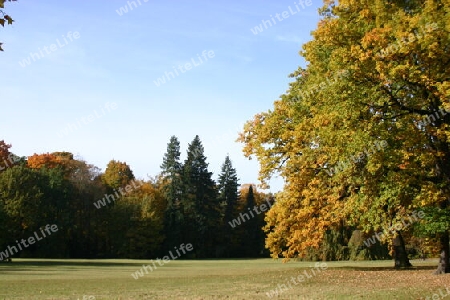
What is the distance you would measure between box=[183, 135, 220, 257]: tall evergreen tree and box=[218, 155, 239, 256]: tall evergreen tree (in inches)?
94.2

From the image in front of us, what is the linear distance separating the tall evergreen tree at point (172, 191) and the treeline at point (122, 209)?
0.17m

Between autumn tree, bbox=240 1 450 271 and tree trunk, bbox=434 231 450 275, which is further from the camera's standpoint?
tree trunk, bbox=434 231 450 275

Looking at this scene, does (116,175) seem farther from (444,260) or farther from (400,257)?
(444,260)

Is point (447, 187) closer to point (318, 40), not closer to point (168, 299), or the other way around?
point (318, 40)

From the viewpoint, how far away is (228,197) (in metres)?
92.3

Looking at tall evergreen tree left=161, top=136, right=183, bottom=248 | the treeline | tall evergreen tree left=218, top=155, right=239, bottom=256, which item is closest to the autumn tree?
the treeline

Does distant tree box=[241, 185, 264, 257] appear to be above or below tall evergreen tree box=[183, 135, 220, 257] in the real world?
below

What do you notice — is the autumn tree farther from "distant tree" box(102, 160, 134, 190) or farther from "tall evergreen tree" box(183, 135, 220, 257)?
"distant tree" box(102, 160, 134, 190)

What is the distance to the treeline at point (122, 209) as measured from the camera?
63.1 m

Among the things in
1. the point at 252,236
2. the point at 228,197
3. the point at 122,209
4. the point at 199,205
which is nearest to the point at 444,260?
the point at 122,209

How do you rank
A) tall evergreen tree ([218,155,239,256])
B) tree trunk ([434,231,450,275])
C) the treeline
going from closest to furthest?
tree trunk ([434,231,450,275]) < the treeline < tall evergreen tree ([218,155,239,256])

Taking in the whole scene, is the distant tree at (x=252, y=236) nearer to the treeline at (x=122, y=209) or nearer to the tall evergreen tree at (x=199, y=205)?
the treeline at (x=122, y=209)

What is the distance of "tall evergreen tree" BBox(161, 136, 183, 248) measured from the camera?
268ft

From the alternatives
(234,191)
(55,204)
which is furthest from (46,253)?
(234,191)
